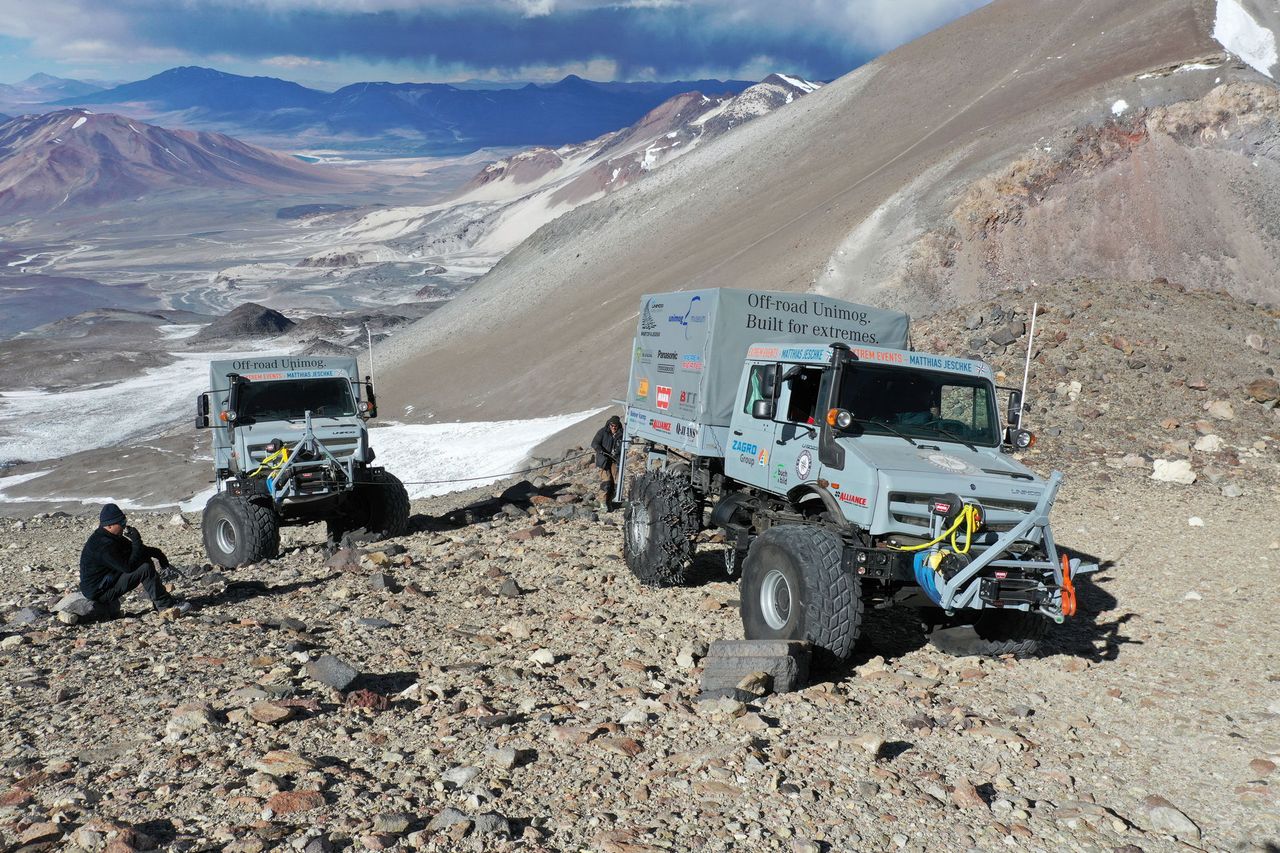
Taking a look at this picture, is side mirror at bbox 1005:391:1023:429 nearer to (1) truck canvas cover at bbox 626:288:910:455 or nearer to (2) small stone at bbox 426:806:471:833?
(1) truck canvas cover at bbox 626:288:910:455

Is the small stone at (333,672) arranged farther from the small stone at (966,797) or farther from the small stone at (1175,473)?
the small stone at (1175,473)

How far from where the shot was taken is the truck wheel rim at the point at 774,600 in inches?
336

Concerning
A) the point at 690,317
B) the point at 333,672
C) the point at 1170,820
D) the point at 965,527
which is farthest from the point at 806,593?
the point at 690,317

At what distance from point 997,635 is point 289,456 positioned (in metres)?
9.70

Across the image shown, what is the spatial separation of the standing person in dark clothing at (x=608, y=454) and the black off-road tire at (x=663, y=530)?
4640mm

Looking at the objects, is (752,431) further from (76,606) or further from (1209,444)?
(1209,444)

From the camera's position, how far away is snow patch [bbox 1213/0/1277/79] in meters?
31.5

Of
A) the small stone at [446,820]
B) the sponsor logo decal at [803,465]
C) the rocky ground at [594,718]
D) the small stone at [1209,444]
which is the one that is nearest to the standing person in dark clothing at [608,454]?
the rocky ground at [594,718]

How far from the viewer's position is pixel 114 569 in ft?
33.5

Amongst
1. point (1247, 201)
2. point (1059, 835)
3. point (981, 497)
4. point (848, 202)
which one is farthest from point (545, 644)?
point (848, 202)

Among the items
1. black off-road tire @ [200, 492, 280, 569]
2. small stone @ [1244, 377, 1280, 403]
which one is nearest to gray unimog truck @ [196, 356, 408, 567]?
black off-road tire @ [200, 492, 280, 569]

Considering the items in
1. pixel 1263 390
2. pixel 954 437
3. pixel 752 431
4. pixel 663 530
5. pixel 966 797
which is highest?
pixel 1263 390

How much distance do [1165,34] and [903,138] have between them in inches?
405

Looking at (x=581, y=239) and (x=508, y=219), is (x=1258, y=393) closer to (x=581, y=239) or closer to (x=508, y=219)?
(x=581, y=239)
